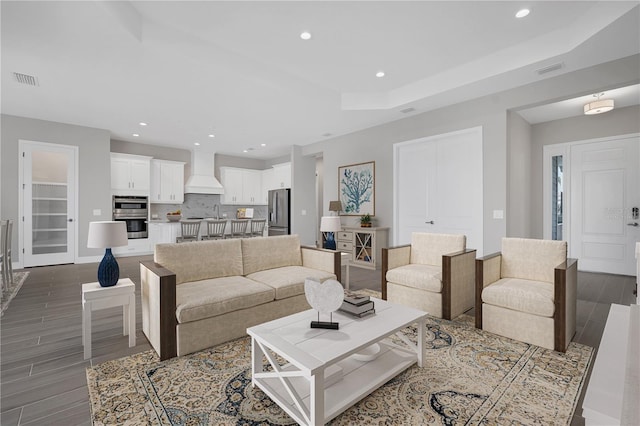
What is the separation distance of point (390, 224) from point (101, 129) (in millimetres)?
6171

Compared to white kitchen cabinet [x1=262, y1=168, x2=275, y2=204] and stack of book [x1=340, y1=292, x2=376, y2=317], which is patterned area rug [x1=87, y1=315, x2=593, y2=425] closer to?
stack of book [x1=340, y1=292, x2=376, y2=317]

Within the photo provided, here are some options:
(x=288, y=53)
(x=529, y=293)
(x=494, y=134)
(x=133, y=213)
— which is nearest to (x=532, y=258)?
(x=529, y=293)

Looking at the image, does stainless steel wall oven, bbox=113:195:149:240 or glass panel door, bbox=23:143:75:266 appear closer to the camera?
glass panel door, bbox=23:143:75:266

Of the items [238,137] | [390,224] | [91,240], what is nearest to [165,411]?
[91,240]

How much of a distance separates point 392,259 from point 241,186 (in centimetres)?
680

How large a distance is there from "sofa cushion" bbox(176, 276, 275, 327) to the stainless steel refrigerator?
560 centimetres

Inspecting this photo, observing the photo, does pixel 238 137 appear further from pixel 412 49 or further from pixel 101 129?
pixel 412 49

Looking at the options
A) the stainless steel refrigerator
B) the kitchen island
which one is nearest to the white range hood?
the kitchen island

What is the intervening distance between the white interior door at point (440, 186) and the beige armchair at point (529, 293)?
160 centimetres

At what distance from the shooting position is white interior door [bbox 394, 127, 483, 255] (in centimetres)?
446

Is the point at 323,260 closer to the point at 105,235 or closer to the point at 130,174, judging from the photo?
the point at 105,235

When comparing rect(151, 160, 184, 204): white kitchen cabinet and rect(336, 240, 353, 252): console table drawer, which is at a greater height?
rect(151, 160, 184, 204): white kitchen cabinet

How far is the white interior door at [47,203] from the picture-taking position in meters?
5.41

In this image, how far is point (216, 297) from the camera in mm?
2316
